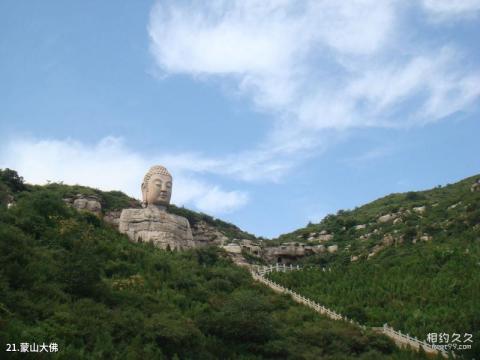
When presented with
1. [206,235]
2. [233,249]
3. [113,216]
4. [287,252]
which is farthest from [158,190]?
[206,235]

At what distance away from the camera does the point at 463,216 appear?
4241 centimetres

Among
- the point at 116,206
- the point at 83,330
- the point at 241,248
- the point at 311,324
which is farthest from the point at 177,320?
the point at 116,206

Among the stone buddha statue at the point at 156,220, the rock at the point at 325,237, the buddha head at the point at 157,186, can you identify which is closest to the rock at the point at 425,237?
the rock at the point at 325,237

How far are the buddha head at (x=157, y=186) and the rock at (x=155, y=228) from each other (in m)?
0.46

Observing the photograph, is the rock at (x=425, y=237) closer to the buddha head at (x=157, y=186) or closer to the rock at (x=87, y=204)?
the buddha head at (x=157, y=186)

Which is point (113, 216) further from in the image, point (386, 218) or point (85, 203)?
point (386, 218)

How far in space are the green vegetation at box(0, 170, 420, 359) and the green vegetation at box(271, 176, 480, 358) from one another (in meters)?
2.43

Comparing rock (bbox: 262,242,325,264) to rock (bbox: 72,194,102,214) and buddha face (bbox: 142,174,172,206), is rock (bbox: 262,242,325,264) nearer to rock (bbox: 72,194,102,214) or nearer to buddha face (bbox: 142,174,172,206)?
buddha face (bbox: 142,174,172,206)

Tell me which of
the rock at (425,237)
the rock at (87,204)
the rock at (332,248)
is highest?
the rock at (87,204)

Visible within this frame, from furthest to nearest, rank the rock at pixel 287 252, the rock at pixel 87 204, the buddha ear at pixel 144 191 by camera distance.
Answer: the rock at pixel 287 252 < the rock at pixel 87 204 < the buddha ear at pixel 144 191

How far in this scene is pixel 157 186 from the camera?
4075cm

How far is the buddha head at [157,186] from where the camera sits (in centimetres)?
4078

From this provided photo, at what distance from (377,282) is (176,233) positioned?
Result: 1194 centimetres

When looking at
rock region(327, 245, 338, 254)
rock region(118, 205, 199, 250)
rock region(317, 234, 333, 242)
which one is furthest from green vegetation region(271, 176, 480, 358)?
rock region(118, 205, 199, 250)
